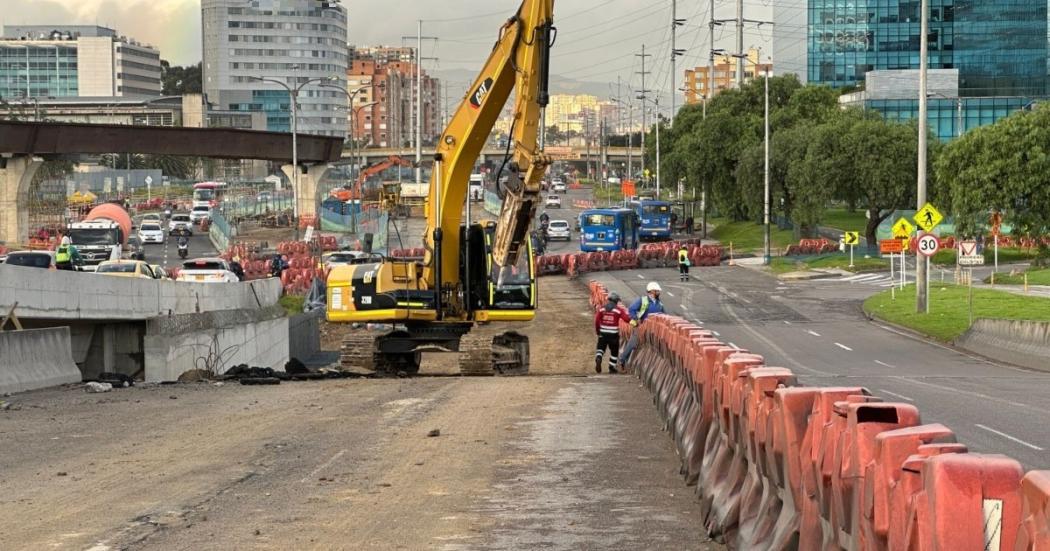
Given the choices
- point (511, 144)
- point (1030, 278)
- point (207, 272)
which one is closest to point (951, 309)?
point (1030, 278)

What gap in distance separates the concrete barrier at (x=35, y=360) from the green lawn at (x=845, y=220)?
A: 282 feet

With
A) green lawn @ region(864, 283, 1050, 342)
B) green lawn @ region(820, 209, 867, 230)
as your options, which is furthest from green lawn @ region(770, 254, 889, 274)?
green lawn @ region(820, 209, 867, 230)

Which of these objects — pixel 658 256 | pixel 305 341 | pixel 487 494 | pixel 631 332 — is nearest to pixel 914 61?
pixel 658 256

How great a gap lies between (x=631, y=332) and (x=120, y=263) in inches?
690

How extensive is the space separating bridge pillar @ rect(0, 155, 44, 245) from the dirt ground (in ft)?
203

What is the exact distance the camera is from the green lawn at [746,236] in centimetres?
10763

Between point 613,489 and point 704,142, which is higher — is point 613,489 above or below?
below

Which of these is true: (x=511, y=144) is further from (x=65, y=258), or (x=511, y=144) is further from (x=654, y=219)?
(x=654, y=219)

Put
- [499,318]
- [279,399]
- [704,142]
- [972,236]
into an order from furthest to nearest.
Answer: [704,142] → [972,236] → [499,318] → [279,399]

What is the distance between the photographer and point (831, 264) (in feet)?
274

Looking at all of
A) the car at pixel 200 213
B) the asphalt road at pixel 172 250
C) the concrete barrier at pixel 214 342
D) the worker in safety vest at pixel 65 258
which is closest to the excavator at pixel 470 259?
the concrete barrier at pixel 214 342

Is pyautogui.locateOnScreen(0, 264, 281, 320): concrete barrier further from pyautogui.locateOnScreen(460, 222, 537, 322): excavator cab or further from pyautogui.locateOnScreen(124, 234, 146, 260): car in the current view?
pyautogui.locateOnScreen(124, 234, 146, 260): car

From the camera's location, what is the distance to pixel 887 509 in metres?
6.07

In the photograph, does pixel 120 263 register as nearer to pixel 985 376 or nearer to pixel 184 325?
pixel 184 325
